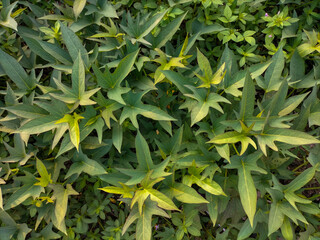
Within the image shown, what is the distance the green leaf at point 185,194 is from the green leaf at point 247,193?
0.22 meters

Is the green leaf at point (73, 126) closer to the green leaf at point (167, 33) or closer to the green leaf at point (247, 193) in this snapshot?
the green leaf at point (167, 33)

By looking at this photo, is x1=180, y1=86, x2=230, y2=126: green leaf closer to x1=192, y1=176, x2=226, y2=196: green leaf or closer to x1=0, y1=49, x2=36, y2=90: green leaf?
x1=192, y1=176, x2=226, y2=196: green leaf

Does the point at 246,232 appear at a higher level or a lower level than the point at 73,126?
lower

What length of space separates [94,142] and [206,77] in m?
0.82

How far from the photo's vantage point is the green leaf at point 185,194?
158cm

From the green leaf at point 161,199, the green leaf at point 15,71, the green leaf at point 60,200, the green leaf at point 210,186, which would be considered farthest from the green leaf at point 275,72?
the green leaf at point 15,71

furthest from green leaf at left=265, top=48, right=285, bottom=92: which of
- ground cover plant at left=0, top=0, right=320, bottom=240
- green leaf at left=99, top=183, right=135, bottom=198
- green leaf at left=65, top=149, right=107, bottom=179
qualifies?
green leaf at left=65, top=149, right=107, bottom=179

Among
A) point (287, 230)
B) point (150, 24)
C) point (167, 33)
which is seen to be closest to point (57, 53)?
point (150, 24)

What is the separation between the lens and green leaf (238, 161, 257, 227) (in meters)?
1.48

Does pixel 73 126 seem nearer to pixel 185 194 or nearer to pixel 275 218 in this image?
pixel 185 194

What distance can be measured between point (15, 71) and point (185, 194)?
1.39 meters

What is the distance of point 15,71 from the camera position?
1.88 meters

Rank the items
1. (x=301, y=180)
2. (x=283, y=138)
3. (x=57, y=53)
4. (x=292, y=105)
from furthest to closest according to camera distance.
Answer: (x=57, y=53) < (x=292, y=105) < (x=301, y=180) < (x=283, y=138)

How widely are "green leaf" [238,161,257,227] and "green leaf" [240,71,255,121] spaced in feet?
1.04
